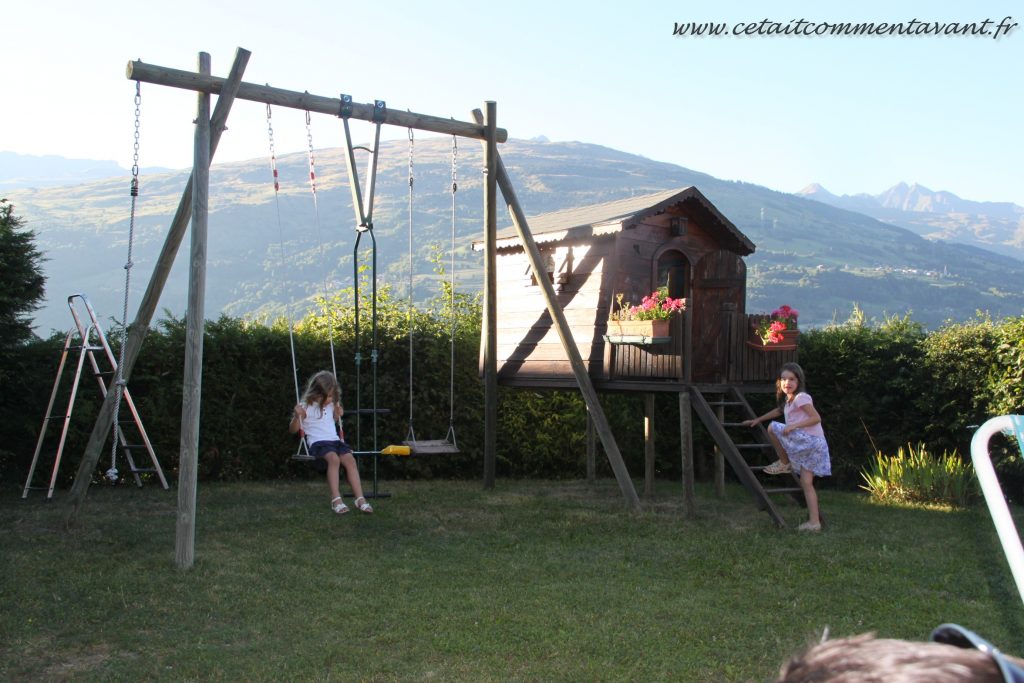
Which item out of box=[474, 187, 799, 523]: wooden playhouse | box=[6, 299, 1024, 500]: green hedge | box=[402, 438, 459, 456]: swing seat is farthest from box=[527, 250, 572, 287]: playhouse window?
box=[402, 438, 459, 456]: swing seat

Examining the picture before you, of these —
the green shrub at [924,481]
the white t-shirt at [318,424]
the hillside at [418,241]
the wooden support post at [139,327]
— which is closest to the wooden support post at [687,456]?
the green shrub at [924,481]

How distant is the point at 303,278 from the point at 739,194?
99.8 m

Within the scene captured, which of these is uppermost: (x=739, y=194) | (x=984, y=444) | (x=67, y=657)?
(x=739, y=194)

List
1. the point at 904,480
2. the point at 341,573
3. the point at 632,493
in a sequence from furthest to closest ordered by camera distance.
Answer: the point at 904,480 < the point at 632,493 < the point at 341,573

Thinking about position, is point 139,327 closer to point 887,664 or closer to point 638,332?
point 638,332

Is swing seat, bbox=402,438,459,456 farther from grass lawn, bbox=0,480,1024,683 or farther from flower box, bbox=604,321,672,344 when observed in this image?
flower box, bbox=604,321,672,344

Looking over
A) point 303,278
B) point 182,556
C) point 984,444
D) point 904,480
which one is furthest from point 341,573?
point 303,278

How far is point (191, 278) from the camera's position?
753 centimetres

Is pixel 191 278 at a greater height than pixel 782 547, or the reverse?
pixel 191 278

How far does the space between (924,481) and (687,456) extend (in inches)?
121

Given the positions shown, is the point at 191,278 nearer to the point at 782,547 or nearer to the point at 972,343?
the point at 782,547

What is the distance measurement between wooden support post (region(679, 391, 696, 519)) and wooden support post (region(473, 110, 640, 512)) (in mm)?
582

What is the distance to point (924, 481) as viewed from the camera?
430 inches

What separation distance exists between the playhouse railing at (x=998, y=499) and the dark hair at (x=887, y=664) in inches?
43.0
